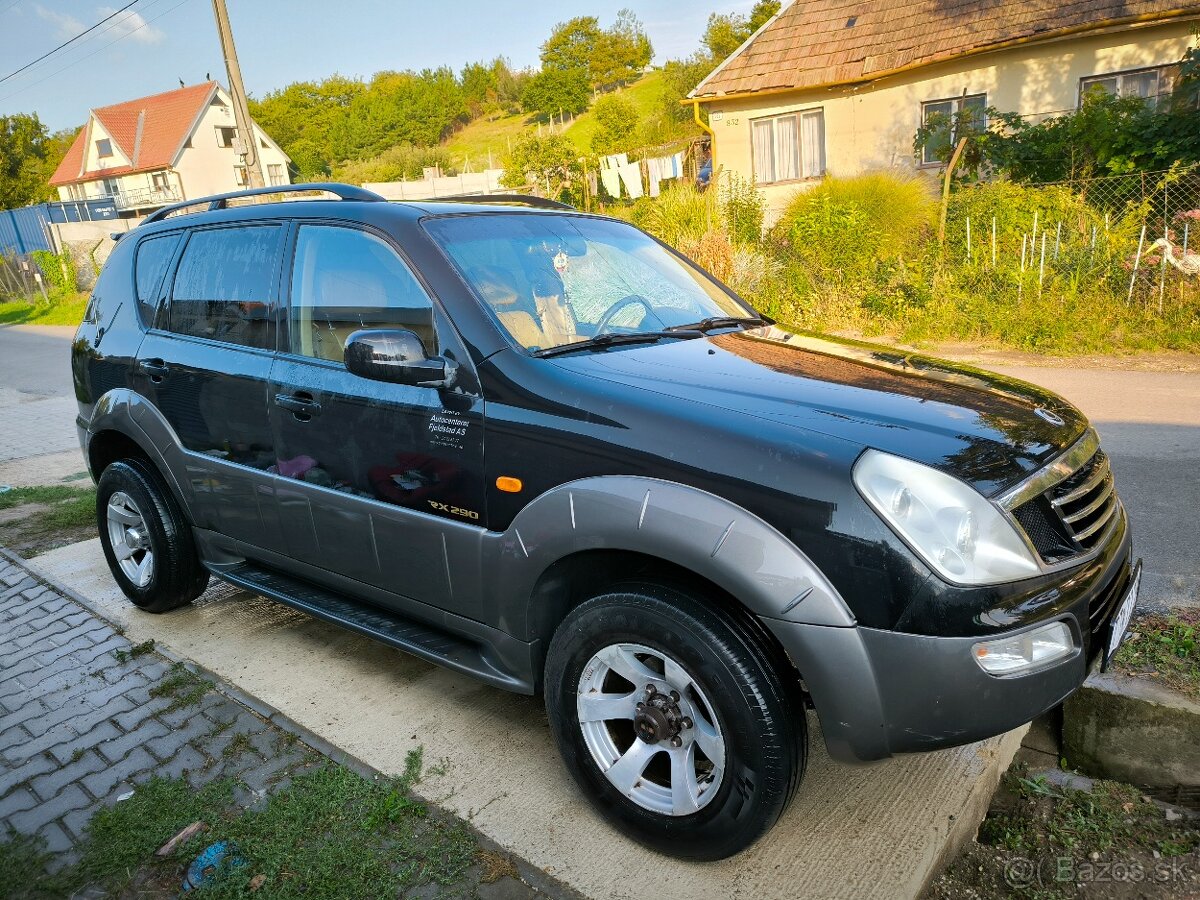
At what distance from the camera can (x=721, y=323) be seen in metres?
3.39

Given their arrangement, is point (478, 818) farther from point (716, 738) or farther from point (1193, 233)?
point (1193, 233)

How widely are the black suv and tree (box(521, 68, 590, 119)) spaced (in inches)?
3299

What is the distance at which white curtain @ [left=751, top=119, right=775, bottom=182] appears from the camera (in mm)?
18859

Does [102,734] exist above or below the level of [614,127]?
below

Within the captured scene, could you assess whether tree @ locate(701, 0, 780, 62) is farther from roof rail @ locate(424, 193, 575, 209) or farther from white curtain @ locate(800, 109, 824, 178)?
roof rail @ locate(424, 193, 575, 209)

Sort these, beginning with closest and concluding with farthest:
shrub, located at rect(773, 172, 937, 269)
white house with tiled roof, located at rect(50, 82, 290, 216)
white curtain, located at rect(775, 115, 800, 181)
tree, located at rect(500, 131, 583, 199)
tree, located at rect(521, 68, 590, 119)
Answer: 1. shrub, located at rect(773, 172, 937, 269)
2. white curtain, located at rect(775, 115, 800, 181)
3. tree, located at rect(500, 131, 583, 199)
4. white house with tiled roof, located at rect(50, 82, 290, 216)
5. tree, located at rect(521, 68, 590, 119)

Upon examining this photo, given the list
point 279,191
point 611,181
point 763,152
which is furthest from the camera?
point 611,181

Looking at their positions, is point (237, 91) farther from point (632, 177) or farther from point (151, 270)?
point (151, 270)

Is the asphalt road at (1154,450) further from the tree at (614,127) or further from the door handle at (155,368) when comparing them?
the tree at (614,127)

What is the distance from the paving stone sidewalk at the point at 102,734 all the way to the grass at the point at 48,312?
2292cm

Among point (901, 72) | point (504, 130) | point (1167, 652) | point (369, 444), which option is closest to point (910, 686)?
point (1167, 652)

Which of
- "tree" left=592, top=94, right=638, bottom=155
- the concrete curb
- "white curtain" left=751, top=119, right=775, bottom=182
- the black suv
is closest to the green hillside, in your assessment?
"tree" left=592, top=94, right=638, bottom=155

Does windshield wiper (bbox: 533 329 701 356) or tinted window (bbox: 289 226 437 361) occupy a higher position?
tinted window (bbox: 289 226 437 361)

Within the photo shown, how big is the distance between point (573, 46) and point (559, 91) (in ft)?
20.9
